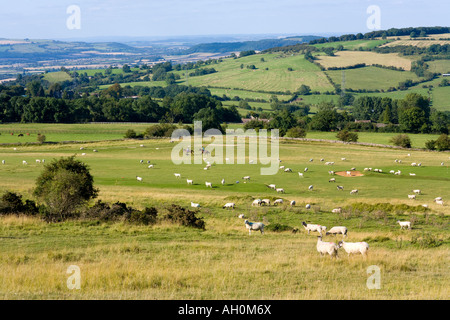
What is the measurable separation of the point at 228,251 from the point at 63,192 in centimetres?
1496

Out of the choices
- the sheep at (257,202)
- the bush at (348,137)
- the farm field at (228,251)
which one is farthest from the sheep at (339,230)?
the bush at (348,137)

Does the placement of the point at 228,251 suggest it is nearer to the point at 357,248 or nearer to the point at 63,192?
the point at 357,248

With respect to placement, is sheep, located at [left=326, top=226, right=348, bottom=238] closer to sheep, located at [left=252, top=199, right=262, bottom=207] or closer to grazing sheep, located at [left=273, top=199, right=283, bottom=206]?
sheep, located at [left=252, top=199, right=262, bottom=207]

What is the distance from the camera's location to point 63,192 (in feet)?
100.0

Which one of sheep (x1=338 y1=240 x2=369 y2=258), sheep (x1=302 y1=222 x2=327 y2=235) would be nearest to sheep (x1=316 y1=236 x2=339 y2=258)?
sheep (x1=338 y1=240 x2=369 y2=258)

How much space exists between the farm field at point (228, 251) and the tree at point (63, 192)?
2.10 meters

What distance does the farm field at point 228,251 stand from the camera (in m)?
14.7

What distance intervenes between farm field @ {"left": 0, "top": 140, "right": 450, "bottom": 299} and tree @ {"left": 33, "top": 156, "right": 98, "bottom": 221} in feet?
6.90

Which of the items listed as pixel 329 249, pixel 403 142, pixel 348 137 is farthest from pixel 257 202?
pixel 348 137

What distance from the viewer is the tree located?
30375 mm

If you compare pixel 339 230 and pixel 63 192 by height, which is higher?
pixel 63 192

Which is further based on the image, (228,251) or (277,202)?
(277,202)

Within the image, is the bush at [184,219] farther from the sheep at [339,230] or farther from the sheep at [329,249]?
the sheep at [329,249]

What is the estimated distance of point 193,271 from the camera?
16.8m
